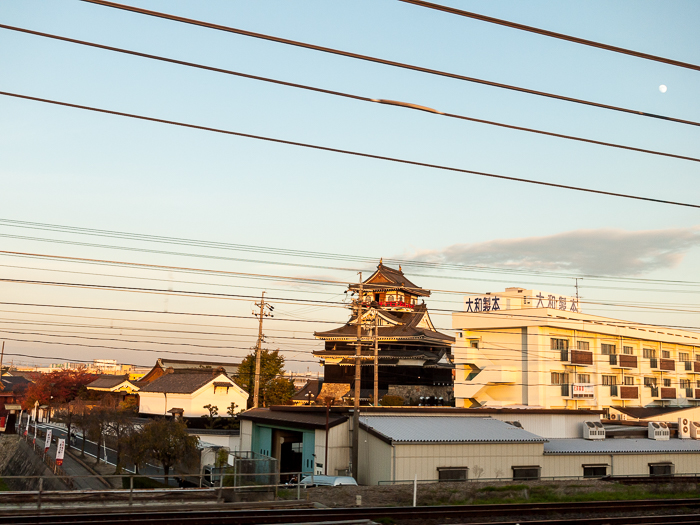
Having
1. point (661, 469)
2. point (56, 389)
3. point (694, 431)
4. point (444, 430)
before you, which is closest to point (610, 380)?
point (694, 431)

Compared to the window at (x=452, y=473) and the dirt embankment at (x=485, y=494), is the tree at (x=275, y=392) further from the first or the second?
the dirt embankment at (x=485, y=494)

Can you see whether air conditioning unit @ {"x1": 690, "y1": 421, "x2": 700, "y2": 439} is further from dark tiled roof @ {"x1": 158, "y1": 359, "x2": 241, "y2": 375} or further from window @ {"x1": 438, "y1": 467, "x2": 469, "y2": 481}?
dark tiled roof @ {"x1": 158, "y1": 359, "x2": 241, "y2": 375}

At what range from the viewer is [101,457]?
50281 millimetres

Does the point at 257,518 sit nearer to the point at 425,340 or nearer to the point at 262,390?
the point at 262,390

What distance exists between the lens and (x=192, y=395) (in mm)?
65188

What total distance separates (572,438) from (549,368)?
57.4 feet

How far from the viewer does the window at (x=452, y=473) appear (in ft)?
95.6

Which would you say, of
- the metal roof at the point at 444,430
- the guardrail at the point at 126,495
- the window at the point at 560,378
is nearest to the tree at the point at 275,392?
the metal roof at the point at 444,430

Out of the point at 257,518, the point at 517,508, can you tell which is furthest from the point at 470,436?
the point at 257,518

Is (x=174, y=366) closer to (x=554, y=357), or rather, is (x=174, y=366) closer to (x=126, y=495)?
(x=554, y=357)

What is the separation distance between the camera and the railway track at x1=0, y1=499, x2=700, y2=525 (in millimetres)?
14250

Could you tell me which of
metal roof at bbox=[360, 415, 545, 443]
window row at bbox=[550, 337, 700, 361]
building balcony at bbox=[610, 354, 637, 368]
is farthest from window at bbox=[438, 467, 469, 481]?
building balcony at bbox=[610, 354, 637, 368]

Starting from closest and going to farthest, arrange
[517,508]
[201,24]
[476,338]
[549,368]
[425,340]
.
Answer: [201,24] → [517,508] → [549,368] → [476,338] → [425,340]

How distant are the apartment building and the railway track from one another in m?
38.5
